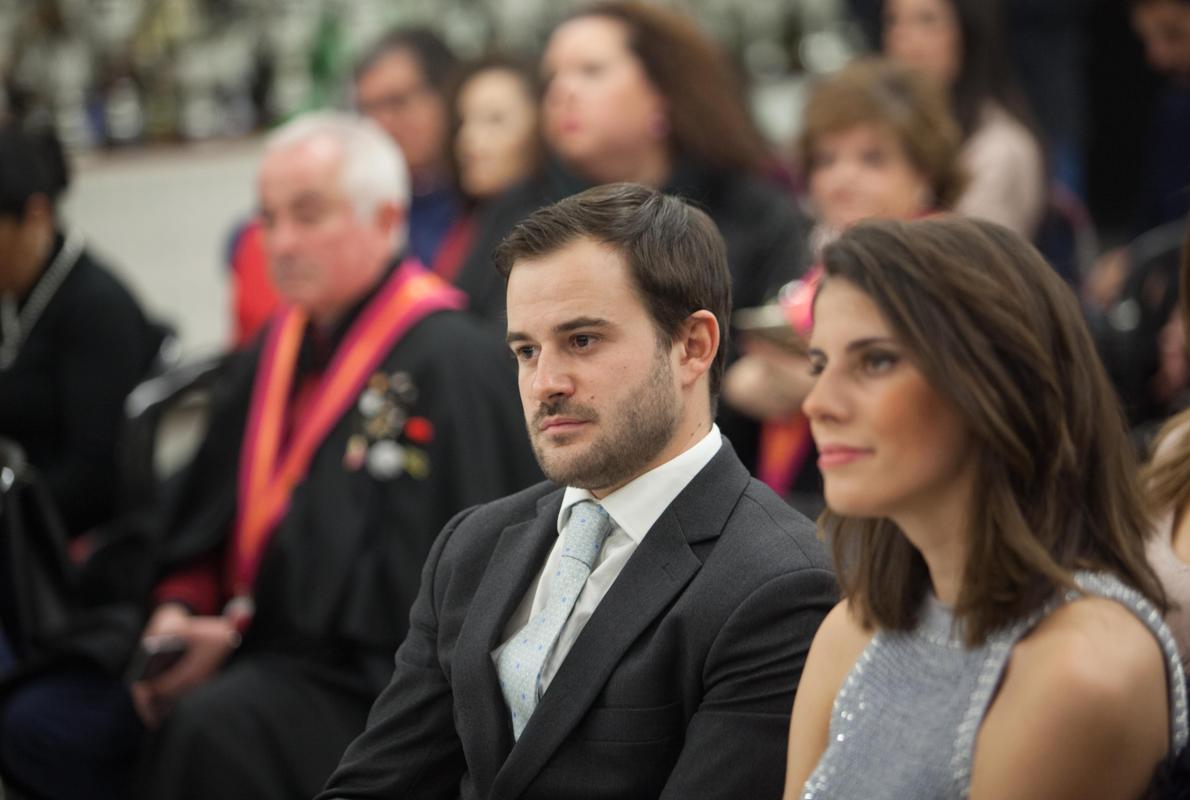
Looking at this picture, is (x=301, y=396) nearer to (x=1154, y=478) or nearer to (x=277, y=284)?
(x=277, y=284)

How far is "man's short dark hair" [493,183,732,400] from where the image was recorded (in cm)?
224

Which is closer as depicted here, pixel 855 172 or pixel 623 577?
pixel 623 577

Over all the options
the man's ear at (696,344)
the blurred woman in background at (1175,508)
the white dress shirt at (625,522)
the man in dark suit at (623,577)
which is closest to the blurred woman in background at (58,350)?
the man in dark suit at (623,577)

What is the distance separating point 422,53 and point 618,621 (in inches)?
164

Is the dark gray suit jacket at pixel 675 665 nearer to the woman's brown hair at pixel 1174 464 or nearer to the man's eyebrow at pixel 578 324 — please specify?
the man's eyebrow at pixel 578 324

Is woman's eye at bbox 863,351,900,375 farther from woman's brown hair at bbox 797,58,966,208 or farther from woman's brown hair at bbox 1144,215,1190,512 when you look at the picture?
woman's brown hair at bbox 797,58,966,208

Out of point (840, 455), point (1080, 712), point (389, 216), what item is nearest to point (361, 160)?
point (389, 216)

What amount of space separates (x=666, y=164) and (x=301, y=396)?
49.2 inches

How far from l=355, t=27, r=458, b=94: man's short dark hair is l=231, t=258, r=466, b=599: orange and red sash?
1.87 meters

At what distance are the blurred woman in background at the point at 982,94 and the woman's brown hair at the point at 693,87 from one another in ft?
1.78

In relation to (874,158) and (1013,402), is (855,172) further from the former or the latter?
(1013,402)

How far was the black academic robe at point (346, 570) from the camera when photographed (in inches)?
145

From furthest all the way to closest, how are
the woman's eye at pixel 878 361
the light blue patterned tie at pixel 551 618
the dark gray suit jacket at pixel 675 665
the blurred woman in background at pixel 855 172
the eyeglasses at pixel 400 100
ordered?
the eyeglasses at pixel 400 100
the blurred woman in background at pixel 855 172
the light blue patterned tie at pixel 551 618
the dark gray suit jacket at pixel 675 665
the woman's eye at pixel 878 361

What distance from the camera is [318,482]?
156 inches
